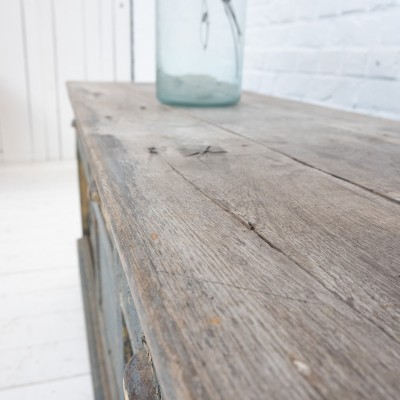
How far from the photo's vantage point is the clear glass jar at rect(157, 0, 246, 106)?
3.35 ft

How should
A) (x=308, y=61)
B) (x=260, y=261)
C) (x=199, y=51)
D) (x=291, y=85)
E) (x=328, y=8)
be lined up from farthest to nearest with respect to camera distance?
(x=291, y=85) → (x=308, y=61) → (x=328, y=8) → (x=199, y=51) → (x=260, y=261)

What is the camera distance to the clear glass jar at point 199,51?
1021 millimetres

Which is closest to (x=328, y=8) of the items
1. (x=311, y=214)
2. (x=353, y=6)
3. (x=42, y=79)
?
(x=353, y=6)

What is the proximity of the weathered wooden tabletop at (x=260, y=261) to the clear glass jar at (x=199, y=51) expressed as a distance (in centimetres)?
45

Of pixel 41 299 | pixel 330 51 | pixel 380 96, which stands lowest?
pixel 41 299

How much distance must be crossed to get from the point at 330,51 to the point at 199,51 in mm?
495

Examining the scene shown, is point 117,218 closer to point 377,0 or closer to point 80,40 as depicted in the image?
point 377,0

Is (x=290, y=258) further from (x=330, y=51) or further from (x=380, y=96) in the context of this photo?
(x=330, y=51)

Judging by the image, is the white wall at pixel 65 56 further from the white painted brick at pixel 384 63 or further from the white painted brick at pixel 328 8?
the white painted brick at pixel 384 63

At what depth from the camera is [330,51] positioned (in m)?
1.34

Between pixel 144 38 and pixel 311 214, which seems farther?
pixel 144 38

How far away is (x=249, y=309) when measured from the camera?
0.24 m

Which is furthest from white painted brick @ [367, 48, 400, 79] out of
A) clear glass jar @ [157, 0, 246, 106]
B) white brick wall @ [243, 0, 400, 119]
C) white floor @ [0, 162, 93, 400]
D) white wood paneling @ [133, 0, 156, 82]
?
white wood paneling @ [133, 0, 156, 82]

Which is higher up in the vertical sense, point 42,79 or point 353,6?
point 353,6
